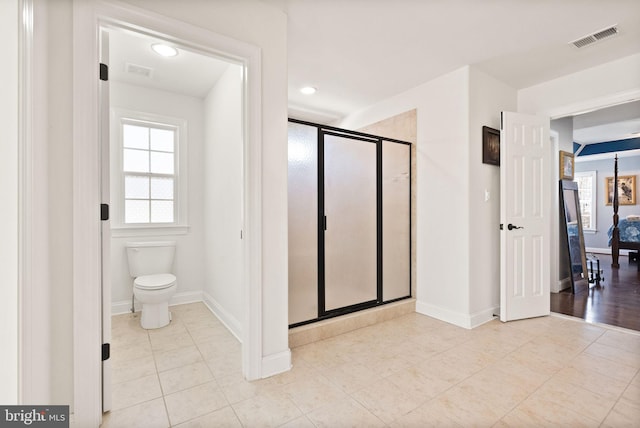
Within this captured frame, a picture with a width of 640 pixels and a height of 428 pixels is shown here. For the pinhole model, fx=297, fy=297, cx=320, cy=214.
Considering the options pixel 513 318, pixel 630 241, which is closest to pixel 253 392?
pixel 513 318

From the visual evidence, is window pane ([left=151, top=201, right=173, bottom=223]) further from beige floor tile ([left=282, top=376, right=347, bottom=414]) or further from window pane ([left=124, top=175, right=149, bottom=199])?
beige floor tile ([left=282, top=376, right=347, bottom=414])

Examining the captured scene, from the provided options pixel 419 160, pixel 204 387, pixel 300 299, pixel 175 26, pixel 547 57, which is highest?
pixel 547 57

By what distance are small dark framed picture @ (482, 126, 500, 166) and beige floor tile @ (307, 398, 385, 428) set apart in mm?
2560

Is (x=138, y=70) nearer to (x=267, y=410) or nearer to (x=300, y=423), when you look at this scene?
(x=267, y=410)

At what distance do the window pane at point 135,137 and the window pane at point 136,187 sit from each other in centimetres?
37

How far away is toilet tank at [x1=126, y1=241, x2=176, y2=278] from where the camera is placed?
3225 mm

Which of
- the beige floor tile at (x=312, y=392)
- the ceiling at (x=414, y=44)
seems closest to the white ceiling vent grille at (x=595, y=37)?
the ceiling at (x=414, y=44)

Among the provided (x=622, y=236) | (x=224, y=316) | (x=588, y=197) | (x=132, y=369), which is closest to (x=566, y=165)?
(x=622, y=236)

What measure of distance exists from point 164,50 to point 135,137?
4.12ft

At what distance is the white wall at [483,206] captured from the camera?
292cm

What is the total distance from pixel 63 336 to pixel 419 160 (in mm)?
3294

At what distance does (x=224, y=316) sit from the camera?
301 cm

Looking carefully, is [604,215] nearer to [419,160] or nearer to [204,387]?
[419,160]

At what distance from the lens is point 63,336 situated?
4.66ft
